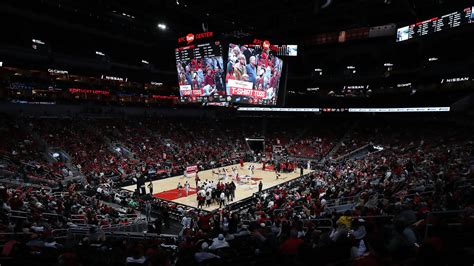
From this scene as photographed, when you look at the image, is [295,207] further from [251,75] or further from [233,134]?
[233,134]

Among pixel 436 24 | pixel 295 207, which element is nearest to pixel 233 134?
pixel 436 24

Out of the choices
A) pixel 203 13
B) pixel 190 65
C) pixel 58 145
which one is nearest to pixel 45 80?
pixel 58 145

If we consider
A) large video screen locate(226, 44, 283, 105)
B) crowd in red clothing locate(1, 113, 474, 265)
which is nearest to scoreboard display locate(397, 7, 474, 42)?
crowd in red clothing locate(1, 113, 474, 265)

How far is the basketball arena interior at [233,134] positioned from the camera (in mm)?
6512

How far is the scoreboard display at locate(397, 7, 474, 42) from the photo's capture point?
19548mm

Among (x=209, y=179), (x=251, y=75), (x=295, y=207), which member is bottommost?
(x=209, y=179)

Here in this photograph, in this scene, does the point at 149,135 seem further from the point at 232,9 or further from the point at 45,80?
the point at 232,9

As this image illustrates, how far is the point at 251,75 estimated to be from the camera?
966 inches

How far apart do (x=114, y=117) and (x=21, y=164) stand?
16583mm

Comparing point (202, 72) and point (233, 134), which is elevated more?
point (202, 72)

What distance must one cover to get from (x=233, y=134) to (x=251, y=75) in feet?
68.4

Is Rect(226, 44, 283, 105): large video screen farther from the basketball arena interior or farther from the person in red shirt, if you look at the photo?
the person in red shirt

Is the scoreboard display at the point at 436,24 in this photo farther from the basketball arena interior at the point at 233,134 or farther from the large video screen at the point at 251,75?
the large video screen at the point at 251,75

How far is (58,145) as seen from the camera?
83.4 ft
